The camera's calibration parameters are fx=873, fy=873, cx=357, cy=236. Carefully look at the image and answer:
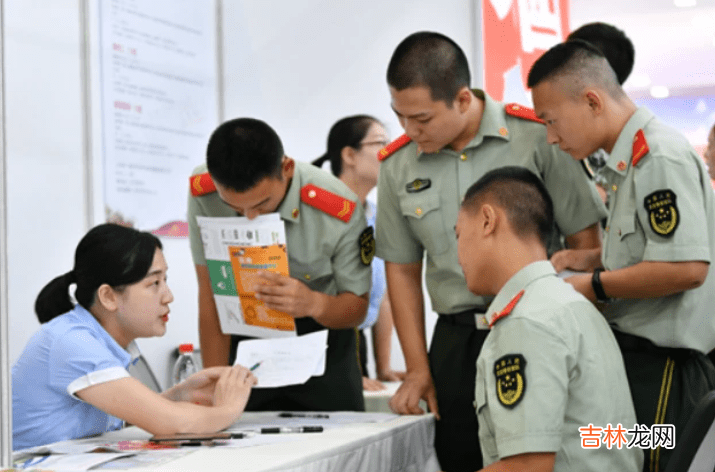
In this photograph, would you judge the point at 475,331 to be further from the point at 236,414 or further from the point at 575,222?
the point at 236,414

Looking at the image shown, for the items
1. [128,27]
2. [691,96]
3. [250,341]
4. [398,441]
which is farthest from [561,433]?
[691,96]

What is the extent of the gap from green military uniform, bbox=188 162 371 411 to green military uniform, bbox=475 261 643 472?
29.4 inches

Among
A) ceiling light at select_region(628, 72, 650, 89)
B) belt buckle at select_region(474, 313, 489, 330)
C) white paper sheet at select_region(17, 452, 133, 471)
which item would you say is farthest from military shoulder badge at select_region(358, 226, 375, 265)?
ceiling light at select_region(628, 72, 650, 89)

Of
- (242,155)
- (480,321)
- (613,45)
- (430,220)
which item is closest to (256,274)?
(242,155)

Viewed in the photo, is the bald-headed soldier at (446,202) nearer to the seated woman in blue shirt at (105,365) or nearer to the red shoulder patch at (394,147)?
the red shoulder patch at (394,147)

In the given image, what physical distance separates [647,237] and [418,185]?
60cm

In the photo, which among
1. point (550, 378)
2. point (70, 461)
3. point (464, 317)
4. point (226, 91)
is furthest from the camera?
point (226, 91)

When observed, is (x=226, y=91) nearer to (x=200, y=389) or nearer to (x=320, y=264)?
(x=320, y=264)

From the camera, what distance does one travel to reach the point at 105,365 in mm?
1767

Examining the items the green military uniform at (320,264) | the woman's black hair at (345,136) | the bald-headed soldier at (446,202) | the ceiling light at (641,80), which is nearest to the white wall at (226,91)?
the woman's black hair at (345,136)

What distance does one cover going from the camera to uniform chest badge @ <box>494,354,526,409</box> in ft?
4.45

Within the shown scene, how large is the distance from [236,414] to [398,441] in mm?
339

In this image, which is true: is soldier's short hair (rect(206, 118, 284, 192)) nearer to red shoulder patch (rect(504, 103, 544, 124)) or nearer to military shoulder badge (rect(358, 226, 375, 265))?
military shoulder badge (rect(358, 226, 375, 265))

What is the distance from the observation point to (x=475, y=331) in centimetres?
202
